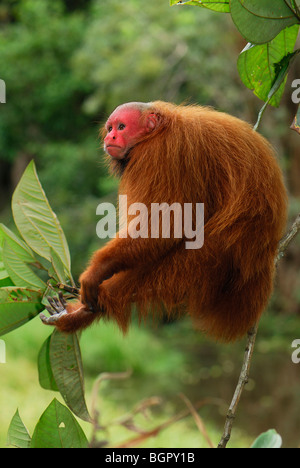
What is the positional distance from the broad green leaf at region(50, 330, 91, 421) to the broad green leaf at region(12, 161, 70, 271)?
0.21 metres

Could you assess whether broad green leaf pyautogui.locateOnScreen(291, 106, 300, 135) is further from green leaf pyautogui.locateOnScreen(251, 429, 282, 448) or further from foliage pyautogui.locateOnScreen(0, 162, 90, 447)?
green leaf pyautogui.locateOnScreen(251, 429, 282, 448)

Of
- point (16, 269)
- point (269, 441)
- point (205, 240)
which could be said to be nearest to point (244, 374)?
point (269, 441)

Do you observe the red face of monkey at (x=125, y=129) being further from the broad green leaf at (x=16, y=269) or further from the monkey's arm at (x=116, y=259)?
the broad green leaf at (x=16, y=269)

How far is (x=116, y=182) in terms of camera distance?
756 cm

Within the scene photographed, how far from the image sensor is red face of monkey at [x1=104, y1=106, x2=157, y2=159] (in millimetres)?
1832

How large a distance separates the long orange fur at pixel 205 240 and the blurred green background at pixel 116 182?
3648mm

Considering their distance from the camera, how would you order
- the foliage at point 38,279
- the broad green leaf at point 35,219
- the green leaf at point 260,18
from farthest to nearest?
the broad green leaf at point 35,219 → the foliage at point 38,279 → the green leaf at point 260,18

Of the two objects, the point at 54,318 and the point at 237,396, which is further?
the point at 54,318

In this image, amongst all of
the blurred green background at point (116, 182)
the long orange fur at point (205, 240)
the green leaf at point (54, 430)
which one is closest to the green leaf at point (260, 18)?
the long orange fur at point (205, 240)

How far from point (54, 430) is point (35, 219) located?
629 millimetres

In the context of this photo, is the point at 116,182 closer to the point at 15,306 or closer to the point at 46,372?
the point at 46,372

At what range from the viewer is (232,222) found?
1681 mm

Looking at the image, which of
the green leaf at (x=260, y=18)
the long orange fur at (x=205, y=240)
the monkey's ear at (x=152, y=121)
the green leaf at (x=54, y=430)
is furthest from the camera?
the monkey's ear at (x=152, y=121)

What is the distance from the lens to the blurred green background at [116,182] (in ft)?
20.2
